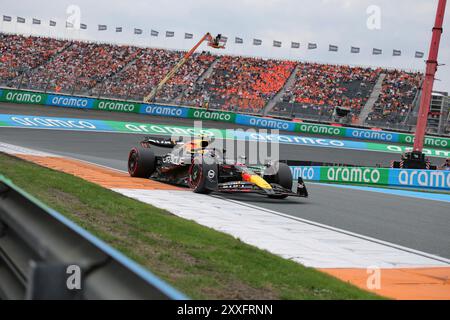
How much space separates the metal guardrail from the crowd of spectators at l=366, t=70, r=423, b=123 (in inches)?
1561

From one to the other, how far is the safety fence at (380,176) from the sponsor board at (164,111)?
→ 17571 mm

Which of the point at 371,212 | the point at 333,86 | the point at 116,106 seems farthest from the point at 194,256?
the point at 333,86

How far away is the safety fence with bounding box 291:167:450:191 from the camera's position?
20359 mm

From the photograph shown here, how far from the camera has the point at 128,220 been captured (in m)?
8.02

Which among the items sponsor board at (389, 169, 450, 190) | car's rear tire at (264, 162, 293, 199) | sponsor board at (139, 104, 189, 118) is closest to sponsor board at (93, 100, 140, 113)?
sponsor board at (139, 104, 189, 118)

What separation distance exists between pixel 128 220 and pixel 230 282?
3.01 meters

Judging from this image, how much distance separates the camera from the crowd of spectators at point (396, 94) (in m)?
46.7

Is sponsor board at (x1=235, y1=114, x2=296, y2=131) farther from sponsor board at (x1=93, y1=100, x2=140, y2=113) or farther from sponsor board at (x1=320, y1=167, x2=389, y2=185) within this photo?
sponsor board at (x1=320, y1=167, x2=389, y2=185)

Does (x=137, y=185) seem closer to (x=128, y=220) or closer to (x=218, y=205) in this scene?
(x=218, y=205)

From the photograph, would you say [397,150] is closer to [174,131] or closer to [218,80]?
[174,131]

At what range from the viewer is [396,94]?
165 ft

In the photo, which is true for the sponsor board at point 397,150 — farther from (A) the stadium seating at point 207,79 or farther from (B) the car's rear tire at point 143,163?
(B) the car's rear tire at point 143,163

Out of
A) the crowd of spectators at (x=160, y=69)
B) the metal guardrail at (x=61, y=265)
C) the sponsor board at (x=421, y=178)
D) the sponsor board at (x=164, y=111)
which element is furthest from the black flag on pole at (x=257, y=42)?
the metal guardrail at (x=61, y=265)
